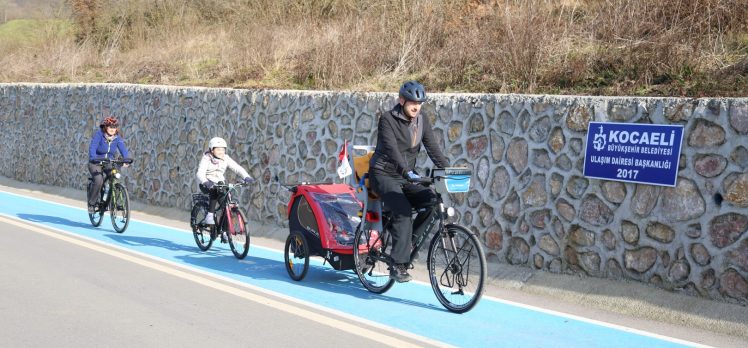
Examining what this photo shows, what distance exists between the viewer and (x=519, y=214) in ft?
32.8

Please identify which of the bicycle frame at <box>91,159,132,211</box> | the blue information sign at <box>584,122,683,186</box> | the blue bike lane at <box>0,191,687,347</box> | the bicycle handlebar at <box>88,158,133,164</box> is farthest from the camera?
the bicycle frame at <box>91,159,132,211</box>

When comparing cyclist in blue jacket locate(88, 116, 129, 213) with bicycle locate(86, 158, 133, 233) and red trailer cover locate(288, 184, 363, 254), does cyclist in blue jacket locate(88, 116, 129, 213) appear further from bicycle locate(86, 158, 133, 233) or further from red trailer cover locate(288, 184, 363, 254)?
red trailer cover locate(288, 184, 363, 254)

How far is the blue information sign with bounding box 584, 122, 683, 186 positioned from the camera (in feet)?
27.5

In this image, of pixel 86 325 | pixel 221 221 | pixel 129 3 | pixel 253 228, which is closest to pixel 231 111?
pixel 253 228

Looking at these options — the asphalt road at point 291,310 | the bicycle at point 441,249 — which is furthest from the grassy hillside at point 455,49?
the bicycle at point 441,249

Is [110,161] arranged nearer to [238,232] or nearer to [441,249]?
[238,232]

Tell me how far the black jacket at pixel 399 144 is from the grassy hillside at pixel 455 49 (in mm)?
3069

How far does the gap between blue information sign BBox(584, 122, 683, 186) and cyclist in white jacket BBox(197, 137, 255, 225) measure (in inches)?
189

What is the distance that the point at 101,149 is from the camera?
569 inches

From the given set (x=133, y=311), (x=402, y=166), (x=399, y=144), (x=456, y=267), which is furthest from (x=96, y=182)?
(x=456, y=267)

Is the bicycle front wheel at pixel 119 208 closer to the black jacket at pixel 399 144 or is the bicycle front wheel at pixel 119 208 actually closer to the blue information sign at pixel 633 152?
the black jacket at pixel 399 144

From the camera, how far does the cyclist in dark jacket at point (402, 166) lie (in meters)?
8.16

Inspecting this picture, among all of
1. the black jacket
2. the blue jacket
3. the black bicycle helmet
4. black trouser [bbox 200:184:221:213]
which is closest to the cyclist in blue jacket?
the blue jacket

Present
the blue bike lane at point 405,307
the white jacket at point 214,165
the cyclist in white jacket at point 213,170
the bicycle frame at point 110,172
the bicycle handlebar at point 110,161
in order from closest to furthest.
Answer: the blue bike lane at point 405,307
the cyclist in white jacket at point 213,170
the white jacket at point 214,165
the bicycle handlebar at point 110,161
the bicycle frame at point 110,172
